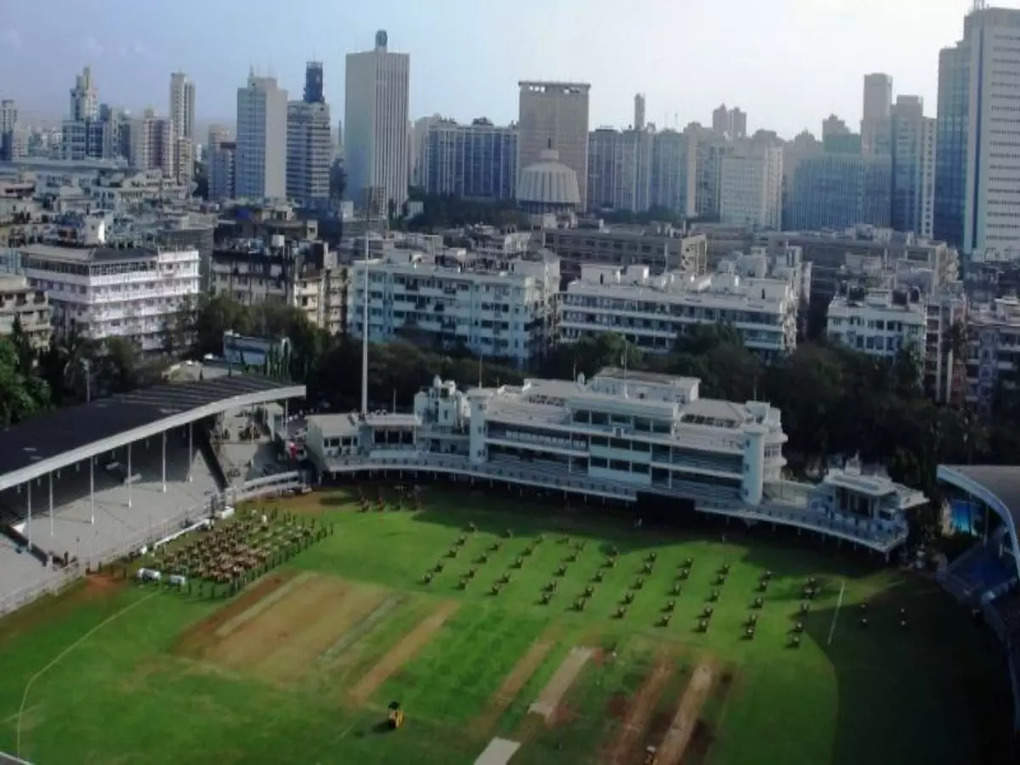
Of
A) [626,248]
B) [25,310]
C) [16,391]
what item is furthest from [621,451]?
[626,248]

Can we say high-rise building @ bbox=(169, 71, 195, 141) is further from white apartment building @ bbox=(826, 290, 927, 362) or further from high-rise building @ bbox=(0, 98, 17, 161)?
white apartment building @ bbox=(826, 290, 927, 362)

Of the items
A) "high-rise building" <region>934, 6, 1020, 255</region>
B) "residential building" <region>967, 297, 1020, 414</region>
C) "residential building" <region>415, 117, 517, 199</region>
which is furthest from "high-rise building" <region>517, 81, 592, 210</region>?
"residential building" <region>967, 297, 1020, 414</region>

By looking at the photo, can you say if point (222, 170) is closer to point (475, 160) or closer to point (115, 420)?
point (475, 160)

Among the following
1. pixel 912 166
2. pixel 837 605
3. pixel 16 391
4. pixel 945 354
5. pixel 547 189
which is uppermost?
pixel 912 166

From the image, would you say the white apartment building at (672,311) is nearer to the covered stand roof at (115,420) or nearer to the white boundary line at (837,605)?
the covered stand roof at (115,420)

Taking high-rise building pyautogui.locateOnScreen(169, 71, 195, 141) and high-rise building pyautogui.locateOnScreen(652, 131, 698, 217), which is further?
high-rise building pyautogui.locateOnScreen(169, 71, 195, 141)
